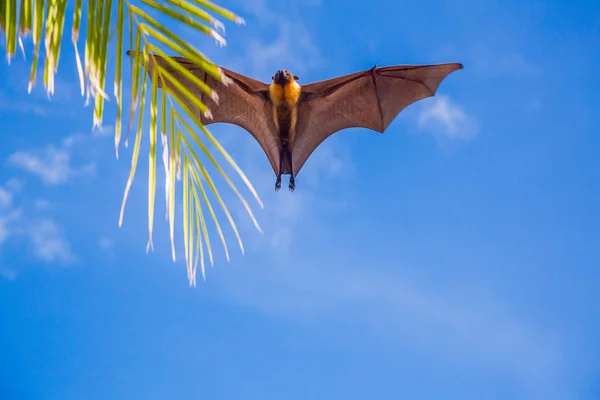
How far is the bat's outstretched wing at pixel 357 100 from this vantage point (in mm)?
11836

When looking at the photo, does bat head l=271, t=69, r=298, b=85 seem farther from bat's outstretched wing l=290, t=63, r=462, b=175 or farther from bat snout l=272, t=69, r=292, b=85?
bat's outstretched wing l=290, t=63, r=462, b=175

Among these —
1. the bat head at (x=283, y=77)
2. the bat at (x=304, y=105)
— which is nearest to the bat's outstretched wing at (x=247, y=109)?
the bat at (x=304, y=105)

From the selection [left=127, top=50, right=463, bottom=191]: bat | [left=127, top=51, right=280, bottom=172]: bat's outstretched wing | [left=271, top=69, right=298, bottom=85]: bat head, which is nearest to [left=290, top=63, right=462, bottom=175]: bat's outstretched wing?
[left=127, top=50, right=463, bottom=191]: bat

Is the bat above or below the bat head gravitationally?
below

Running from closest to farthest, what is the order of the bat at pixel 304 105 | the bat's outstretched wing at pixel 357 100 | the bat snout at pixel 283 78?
the bat's outstretched wing at pixel 357 100
the bat at pixel 304 105
the bat snout at pixel 283 78

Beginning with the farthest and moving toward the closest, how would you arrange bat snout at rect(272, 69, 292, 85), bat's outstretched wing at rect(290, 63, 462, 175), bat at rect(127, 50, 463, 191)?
bat snout at rect(272, 69, 292, 85)
bat at rect(127, 50, 463, 191)
bat's outstretched wing at rect(290, 63, 462, 175)

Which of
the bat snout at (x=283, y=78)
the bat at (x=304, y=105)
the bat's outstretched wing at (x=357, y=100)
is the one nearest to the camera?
the bat's outstretched wing at (x=357, y=100)

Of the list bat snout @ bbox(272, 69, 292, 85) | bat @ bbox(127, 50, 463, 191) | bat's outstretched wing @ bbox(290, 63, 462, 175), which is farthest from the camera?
bat snout @ bbox(272, 69, 292, 85)

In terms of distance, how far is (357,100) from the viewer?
1248 centimetres

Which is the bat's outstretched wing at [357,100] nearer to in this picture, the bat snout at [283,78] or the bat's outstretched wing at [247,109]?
the bat snout at [283,78]

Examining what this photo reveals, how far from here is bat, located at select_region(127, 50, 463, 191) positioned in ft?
39.3

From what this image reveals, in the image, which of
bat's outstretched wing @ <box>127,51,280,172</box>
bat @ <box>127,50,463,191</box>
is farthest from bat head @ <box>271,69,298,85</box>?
bat's outstretched wing @ <box>127,51,280,172</box>

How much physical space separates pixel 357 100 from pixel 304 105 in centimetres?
120

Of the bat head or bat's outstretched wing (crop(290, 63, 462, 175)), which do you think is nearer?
bat's outstretched wing (crop(290, 63, 462, 175))
